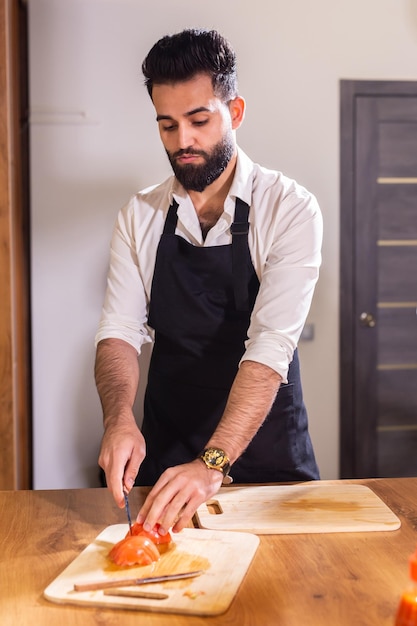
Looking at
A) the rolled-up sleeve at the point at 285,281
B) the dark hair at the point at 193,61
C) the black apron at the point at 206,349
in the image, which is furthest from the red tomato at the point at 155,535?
the dark hair at the point at 193,61

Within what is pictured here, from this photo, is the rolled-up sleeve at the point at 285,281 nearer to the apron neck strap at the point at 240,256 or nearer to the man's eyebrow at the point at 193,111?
the apron neck strap at the point at 240,256

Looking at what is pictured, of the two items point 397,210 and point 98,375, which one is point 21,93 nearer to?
point 397,210

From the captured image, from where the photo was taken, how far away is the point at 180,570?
139cm

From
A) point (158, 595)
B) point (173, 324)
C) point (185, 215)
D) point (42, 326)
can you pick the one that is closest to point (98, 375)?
point (173, 324)

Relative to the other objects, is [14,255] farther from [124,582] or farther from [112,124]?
[124,582]

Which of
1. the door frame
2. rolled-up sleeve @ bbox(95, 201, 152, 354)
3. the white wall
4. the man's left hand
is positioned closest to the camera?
the man's left hand

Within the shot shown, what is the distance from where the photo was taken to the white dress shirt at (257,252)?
6.45 feet

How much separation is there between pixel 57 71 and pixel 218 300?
2.00 m

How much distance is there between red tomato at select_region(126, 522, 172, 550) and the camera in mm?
1495

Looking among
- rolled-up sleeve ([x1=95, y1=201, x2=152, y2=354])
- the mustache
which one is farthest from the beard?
rolled-up sleeve ([x1=95, y1=201, x2=152, y2=354])

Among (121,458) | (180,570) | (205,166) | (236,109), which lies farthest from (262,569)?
(236,109)

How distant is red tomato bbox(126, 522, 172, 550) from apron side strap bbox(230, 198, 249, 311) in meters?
0.80

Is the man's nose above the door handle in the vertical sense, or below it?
above

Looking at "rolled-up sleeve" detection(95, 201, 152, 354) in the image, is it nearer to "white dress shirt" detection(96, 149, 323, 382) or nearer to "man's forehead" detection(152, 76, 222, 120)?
"white dress shirt" detection(96, 149, 323, 382)
